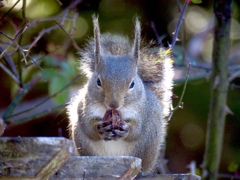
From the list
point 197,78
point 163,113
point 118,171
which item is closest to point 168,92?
point 163,113

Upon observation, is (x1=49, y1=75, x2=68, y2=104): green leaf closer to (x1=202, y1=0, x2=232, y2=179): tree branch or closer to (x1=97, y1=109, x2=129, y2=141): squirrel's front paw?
(x1=97, y1=109, x2=129, y2=141): squirrel's front paw

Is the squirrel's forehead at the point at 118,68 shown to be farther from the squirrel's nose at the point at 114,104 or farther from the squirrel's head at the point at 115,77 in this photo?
the squirrel's nose at the point at 114,104

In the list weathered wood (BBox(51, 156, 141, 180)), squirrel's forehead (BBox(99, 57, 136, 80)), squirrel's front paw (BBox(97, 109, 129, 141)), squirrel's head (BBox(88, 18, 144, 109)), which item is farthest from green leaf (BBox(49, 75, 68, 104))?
weathered wood (BBox(51, 156, 141, 180))

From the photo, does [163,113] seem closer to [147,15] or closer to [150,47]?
[150,47]

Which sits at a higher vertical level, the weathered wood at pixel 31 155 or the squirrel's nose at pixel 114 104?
the weathered wood at pixel 31 155

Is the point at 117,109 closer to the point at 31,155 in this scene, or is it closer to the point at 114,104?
the point at 114,104

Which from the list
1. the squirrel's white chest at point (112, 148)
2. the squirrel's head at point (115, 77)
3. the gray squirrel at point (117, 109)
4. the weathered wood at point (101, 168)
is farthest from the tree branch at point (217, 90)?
the weathered wood at point (101, 168)

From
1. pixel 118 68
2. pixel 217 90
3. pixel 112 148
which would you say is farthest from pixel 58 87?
pixel 217 90
